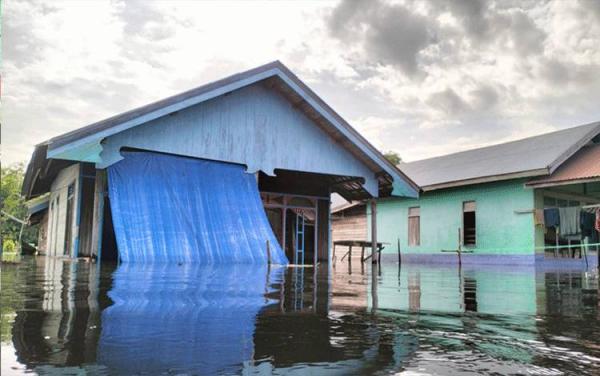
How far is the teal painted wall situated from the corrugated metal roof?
80cm

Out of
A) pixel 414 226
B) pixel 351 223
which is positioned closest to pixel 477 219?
pixel 414 226

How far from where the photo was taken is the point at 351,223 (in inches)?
1204

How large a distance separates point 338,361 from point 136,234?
9663mm

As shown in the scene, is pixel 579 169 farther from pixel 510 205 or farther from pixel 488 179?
→ pixel 488 179

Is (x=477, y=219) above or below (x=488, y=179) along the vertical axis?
below

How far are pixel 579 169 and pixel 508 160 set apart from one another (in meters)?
3.22

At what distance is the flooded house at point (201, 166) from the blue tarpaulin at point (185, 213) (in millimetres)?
26

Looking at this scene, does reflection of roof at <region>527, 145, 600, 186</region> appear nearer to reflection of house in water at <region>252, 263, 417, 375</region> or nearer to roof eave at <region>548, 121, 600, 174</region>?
roof eave at <region>548, 121, 600, 174</region>

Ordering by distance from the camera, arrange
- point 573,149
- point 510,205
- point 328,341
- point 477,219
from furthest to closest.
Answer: point 477,219, point 510,205, point 573,149, point 328,341

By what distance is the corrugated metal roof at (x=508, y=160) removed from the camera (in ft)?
66.2

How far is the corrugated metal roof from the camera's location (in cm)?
2017

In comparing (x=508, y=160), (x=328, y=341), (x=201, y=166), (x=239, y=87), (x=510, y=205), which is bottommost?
(x=328, y=341)

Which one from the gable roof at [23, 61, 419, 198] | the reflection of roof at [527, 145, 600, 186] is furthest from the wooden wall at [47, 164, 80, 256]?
the reflection of roof at [527, 145, 600, 186]

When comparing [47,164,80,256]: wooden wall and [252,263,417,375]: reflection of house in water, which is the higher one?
[47,164,80,256]: wooden wall
